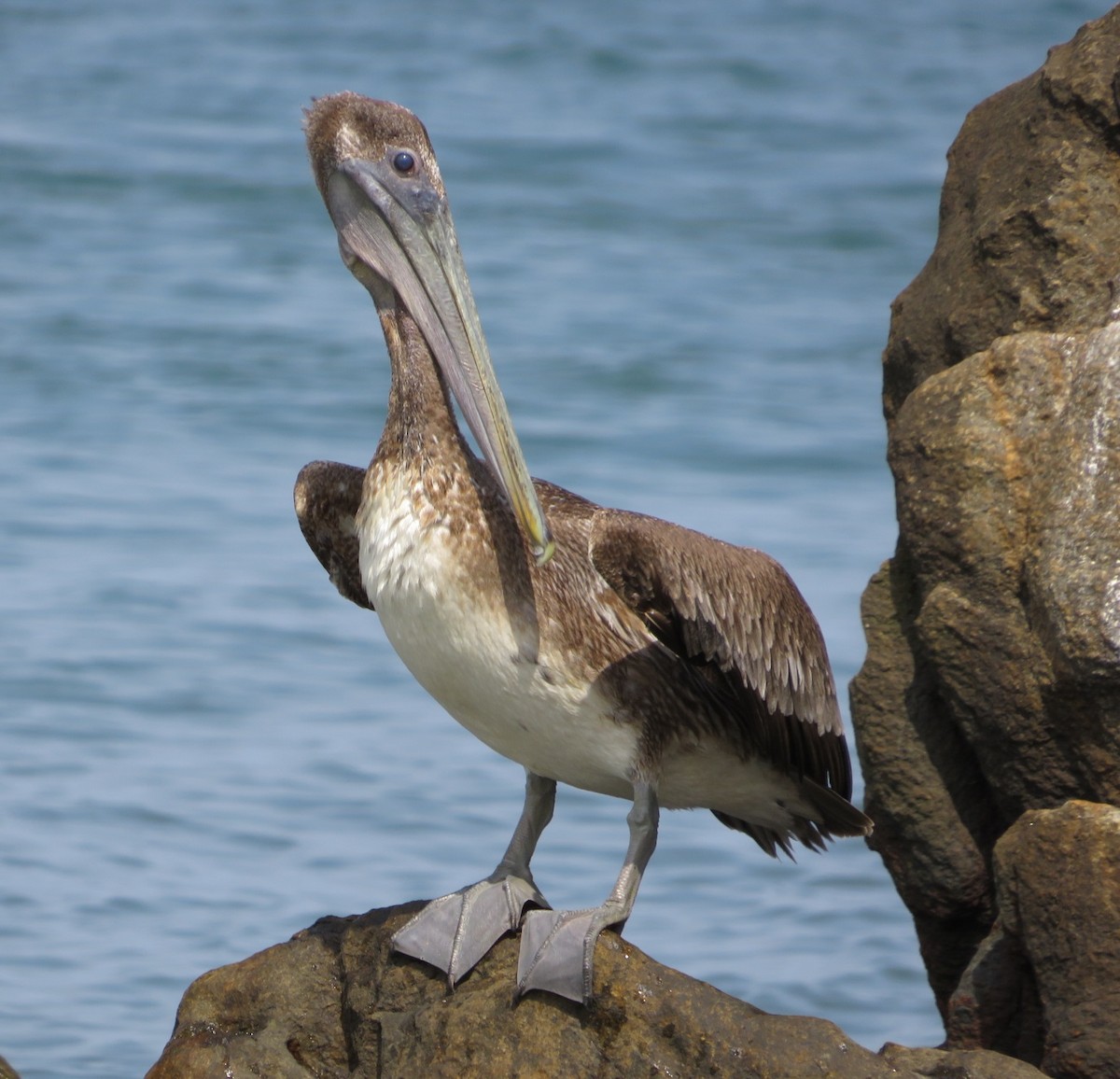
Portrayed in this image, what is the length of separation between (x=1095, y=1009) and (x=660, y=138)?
1495 centimetres

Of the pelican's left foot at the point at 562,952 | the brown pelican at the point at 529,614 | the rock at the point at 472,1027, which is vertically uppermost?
the brown pelican at the point at 529,614

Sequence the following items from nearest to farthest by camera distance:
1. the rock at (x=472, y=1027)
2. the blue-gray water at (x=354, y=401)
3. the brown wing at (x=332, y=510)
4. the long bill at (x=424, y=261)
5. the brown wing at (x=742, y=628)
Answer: the rock at (x=472, y=1027), the brown wing at (x=742, y=628), the long bill at (x=424, y=261), the brown wing at (x=332, y=510), the blue-gray water at (x=354, y=401)

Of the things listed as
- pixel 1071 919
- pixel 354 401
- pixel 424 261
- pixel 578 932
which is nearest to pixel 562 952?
pixel 578 932

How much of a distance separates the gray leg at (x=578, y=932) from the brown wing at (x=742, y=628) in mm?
293

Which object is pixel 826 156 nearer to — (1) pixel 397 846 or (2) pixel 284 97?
(2) pixel 284 97

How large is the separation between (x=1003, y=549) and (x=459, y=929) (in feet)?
4.30

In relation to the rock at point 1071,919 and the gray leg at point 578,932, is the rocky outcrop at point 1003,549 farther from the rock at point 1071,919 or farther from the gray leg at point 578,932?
the gray leg at point 578,932

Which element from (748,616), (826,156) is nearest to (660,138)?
(826,156)

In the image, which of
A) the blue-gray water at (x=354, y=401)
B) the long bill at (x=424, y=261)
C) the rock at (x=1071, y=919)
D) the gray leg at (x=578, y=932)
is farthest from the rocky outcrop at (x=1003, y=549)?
the blue-gray water at (x=354, y=401)

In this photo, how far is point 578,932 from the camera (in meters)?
3.58

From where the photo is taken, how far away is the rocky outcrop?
3.73 metres

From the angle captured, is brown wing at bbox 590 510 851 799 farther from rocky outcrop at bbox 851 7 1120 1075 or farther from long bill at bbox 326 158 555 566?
long bill at bbox 326 158 555 566

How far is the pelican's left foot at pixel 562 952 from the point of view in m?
3.47

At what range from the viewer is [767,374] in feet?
43.5
